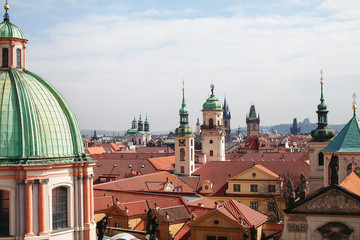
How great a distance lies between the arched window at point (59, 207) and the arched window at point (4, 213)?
7.63 ft

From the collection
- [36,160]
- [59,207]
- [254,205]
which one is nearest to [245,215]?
[59,207]

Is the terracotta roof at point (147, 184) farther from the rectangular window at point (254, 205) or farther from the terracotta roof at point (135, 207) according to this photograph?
the terracotta roof at point (135, 207)

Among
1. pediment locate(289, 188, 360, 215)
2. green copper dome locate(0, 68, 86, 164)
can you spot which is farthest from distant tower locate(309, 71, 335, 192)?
green copper dome locate(0, 68, 86, 164)

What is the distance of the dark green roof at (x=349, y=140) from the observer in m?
43.6

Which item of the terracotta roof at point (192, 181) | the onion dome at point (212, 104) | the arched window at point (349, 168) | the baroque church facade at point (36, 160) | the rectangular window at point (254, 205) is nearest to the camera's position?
the baroque church facade at point (36, 160)

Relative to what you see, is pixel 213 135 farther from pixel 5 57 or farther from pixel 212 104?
pixel 5 57

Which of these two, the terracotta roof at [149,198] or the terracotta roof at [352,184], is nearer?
the terracotta roof at [352,184]

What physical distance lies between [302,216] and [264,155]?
66.6 m

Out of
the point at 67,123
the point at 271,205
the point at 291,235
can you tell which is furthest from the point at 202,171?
the point at 67,123

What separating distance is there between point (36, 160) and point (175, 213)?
18451 mm

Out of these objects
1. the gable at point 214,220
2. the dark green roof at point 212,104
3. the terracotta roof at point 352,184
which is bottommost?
the gable at point 214,220

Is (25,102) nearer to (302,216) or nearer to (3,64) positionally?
(3,64)

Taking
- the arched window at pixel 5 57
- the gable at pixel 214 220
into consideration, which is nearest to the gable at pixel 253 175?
the gable at pixel 214 220

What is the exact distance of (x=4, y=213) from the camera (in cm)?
2516
